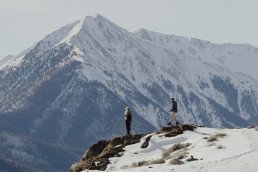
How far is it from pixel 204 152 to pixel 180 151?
321 centimetres

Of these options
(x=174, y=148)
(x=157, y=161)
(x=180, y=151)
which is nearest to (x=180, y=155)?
(x=157, y=161)

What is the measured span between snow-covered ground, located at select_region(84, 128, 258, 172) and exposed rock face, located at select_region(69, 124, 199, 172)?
1.79 ft

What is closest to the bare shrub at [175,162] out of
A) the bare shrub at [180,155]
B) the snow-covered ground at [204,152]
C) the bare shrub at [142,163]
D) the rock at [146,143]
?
the snow-covered ground at [204,152]

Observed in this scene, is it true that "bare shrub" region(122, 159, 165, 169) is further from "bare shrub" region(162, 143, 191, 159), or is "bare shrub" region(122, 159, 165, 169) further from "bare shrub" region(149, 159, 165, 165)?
"bare shrub" region(162, 143, 191, 159)

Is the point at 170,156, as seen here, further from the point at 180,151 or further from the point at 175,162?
the point at 175,162

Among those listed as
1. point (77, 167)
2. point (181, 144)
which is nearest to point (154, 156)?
point (181, 144)

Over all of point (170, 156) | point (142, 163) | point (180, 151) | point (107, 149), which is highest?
point (107, 149)

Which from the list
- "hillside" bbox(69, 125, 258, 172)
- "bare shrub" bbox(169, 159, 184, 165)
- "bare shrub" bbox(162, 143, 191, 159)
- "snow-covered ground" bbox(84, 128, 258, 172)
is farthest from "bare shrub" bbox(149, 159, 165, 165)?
"bare shrub" bbox(162, 143, 191, 159)

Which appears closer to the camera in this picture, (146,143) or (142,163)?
(142,163)

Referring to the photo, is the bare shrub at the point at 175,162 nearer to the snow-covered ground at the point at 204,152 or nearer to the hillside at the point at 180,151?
the hillside at the point at 180,151

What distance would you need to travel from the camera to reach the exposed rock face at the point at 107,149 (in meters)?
49.3

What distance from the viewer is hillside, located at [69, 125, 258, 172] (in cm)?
4122

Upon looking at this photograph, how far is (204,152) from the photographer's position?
147ft

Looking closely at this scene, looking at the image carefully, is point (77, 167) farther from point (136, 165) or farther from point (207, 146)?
point (207, 146)
